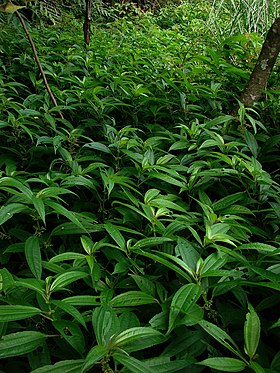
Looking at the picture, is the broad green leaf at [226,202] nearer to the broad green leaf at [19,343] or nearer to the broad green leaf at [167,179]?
the broad green leaf at [167,179]

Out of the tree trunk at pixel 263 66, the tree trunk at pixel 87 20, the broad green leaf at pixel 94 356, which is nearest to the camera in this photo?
the broad green leaf at pixel 94 356

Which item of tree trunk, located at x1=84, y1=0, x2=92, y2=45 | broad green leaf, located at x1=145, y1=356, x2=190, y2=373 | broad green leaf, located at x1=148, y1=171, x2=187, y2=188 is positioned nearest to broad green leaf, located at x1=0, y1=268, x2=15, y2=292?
broad green leaf, located at x1=145, y1=356, x2=190, y2=373

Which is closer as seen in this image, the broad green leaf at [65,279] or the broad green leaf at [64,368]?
the broad green leaf at [64,368]

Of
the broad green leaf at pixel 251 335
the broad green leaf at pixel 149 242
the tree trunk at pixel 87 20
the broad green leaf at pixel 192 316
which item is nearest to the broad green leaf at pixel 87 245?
the broad green leaf at pixel 149 242

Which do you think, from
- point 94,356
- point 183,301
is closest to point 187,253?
point 183,301

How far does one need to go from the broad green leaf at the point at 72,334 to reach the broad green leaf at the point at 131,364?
0.36 ft

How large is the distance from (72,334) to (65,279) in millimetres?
132

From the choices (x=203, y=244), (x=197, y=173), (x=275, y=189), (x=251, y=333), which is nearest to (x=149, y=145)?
(x=197, y=173)

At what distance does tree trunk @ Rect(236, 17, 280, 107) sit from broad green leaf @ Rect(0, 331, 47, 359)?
157 cm

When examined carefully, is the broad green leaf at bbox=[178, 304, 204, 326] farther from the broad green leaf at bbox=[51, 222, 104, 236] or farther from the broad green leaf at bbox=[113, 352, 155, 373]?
the broad green leaf at bbox=[51, 222, 104, 236]

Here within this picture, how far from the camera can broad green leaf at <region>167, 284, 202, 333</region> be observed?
745 millimetres

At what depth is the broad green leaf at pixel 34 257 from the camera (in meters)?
0.88

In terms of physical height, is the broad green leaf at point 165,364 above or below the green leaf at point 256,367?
below

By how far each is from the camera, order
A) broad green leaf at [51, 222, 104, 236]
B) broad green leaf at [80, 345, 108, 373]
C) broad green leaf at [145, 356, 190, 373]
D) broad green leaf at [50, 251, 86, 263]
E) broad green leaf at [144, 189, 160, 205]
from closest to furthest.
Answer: broad green leaf at [80, 345, 108, 373] → broad green leaf at [145, 356, 190, 373] → broad green leaf at [50, 251, 86, 263] → broad green leaf at [51, 222, 104, 236] → broad green leaf at [144, 189, 160, 205]
